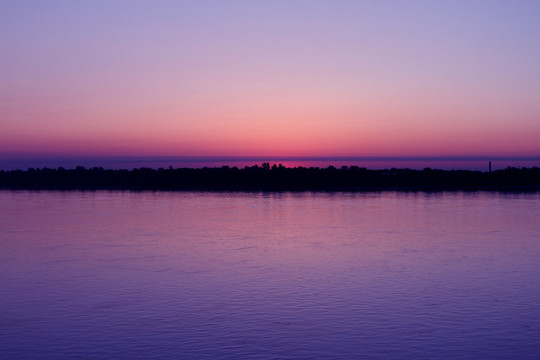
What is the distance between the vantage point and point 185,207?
2845cm

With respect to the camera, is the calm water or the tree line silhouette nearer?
the calm water

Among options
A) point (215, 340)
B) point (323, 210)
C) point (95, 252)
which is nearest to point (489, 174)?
point (323, 210)

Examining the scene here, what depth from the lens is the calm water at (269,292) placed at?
269 inches

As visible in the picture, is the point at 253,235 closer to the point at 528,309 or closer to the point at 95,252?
the point at 95,252

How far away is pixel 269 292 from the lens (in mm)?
9492

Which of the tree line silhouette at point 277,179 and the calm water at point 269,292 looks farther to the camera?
the tree line silhouette at point 277,179

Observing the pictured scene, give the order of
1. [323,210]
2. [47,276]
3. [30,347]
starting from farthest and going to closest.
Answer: [323,210] → [47,276] → [30,347]

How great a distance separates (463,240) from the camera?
52.5 ft

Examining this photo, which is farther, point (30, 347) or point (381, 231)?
point (381, 231)

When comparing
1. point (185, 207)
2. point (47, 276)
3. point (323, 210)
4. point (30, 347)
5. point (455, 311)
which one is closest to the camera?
point (30, 347)

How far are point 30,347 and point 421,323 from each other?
467cm

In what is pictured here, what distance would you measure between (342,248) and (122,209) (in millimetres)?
14974

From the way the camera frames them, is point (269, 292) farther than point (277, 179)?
No

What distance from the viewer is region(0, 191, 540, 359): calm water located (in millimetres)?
6836
